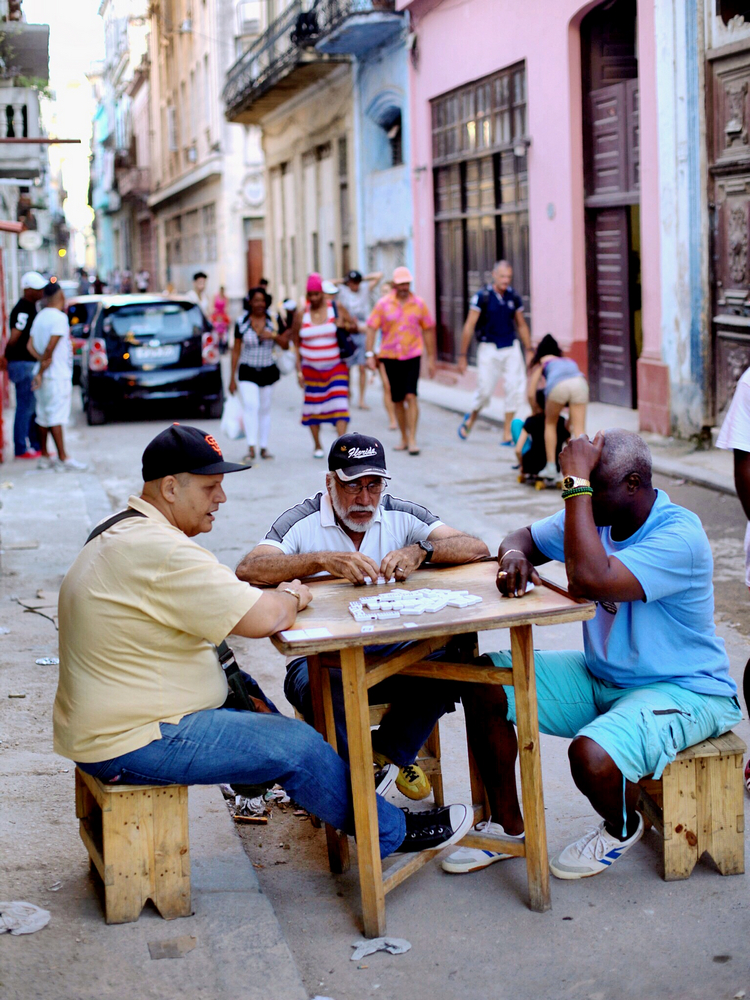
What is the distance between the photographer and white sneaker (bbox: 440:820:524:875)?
411cm

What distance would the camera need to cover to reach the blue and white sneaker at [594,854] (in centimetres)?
396

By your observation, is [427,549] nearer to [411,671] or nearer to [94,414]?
[411,671]

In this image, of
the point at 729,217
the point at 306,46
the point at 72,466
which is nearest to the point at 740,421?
the point at 729,217

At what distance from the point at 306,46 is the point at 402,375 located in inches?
490

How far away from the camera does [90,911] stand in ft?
12.3

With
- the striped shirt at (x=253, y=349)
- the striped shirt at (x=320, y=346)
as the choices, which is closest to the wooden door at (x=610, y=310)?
the striped shirt at (x=320, y=346)

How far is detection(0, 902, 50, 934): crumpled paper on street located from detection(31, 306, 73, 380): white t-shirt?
8.97 meters

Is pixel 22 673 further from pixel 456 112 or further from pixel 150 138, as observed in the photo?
pixel 150 138

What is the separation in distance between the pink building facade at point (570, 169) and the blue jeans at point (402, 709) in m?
9.06

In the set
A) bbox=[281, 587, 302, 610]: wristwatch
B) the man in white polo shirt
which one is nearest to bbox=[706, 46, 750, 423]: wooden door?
the man in white polo shirt

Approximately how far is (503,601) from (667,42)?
993 cm

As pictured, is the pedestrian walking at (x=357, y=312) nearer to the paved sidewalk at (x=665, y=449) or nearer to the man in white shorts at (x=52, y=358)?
the paved sidewalk at (x=665, y=449)

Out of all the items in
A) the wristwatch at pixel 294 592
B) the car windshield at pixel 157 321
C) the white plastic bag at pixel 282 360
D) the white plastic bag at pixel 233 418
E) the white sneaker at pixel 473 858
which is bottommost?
the white sneaker at pixel 473 858

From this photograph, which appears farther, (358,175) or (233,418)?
(358,175)
